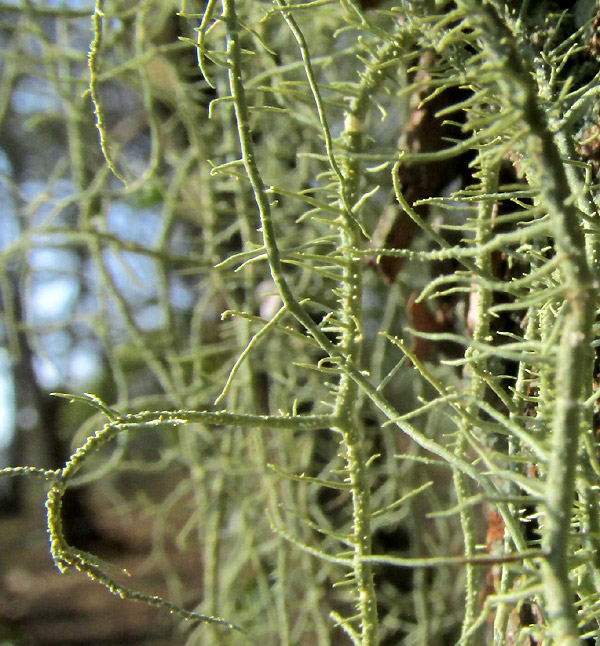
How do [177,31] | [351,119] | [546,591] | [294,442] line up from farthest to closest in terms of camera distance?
1. [177,31]
2. [294,442]
3. [351,119]
4. [546,591]

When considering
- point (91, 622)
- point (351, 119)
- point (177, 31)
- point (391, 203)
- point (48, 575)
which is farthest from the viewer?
point (48, 575)

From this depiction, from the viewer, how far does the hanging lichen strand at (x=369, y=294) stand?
176 mm

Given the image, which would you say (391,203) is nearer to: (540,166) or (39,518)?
(540,166)

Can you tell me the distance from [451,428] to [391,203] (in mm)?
439

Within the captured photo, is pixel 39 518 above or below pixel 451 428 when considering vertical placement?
below

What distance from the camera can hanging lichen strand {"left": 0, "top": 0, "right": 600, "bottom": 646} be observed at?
18cm

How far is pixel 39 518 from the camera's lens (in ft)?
10.5

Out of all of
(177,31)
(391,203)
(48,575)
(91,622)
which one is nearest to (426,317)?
(391,203)

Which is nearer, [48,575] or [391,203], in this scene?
[391,203]

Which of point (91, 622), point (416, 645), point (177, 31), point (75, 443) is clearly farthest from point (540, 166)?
point (91, 622)

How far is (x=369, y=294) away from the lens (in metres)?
0.85

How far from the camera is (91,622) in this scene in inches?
70.4

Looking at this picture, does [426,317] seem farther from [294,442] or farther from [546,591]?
[546,591]

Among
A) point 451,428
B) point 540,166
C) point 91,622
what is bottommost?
point 91,622
